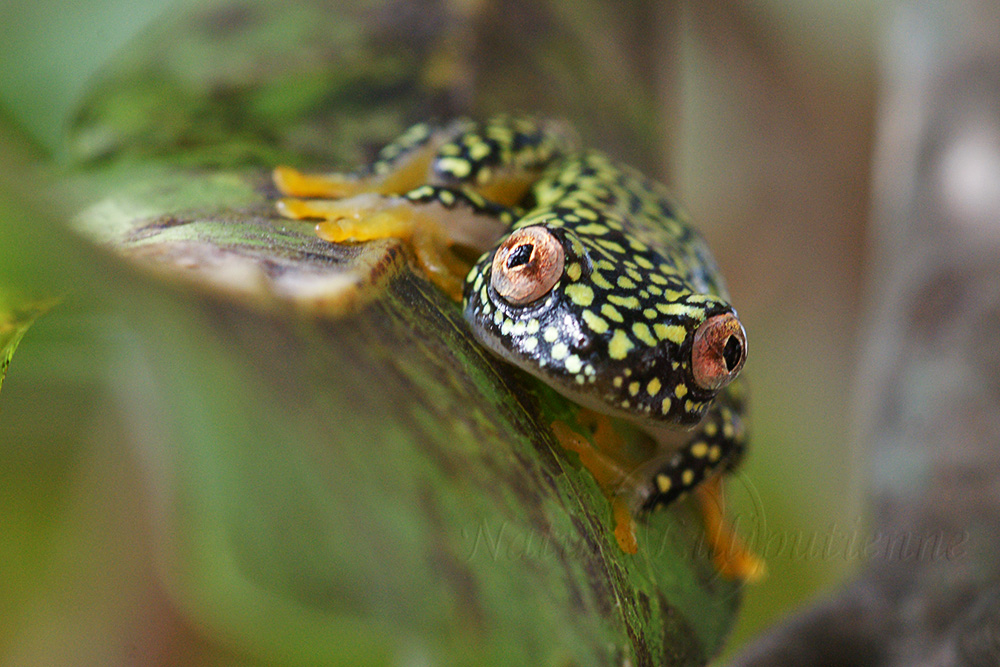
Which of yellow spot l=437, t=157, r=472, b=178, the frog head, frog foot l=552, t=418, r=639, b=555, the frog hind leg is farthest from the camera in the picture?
yellow spot l=437, t=157, r=472, b=178

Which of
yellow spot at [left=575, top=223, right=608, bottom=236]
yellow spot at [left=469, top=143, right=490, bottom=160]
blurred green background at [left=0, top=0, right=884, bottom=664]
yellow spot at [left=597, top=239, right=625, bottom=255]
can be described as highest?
yellow spot at [left=469, top=143, right=490, bottom=160]

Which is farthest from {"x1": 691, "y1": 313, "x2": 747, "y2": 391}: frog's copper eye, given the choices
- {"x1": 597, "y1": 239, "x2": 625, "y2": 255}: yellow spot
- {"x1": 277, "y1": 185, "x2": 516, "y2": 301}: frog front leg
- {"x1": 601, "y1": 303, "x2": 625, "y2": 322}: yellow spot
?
{"x1": 277, "y1": 185, "x2": 516, "y2": 301}: frog front leg

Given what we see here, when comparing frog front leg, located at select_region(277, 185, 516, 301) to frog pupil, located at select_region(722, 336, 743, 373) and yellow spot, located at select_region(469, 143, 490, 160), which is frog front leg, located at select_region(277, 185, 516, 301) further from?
frog pupil, located at select_region(722, 336, 743, 373)

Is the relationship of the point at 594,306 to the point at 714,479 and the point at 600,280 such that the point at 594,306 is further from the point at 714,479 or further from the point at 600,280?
the point at 714,479

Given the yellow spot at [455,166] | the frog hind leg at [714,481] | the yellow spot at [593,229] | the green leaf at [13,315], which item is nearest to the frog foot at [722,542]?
the frog hind leg at [714,481]

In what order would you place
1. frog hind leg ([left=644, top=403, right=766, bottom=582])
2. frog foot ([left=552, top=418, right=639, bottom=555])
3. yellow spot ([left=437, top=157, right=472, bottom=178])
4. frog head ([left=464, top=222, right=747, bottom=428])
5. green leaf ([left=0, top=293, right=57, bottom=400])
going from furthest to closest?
yellow spot ([left=437, top=157, right=472, bottom=178]), frog hind leg ([left=644, top=403, right=766, bottom=582]), frog head ([left=464, top=222, right=747, bottom=428]), frog foot ([left=552, top=418, right=639, bottom=555]), green leaf ([left=0, top=293, right=57, bottom=400])

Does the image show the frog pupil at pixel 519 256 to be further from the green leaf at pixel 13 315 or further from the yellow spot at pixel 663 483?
the green leaf at pixel 13 315

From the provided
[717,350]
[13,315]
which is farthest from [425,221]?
[13,315]
